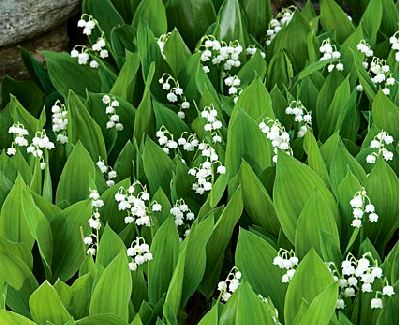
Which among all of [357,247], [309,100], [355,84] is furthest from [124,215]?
[355,84]

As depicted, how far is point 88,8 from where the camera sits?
9.77ft

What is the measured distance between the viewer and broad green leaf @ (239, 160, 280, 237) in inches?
82.2

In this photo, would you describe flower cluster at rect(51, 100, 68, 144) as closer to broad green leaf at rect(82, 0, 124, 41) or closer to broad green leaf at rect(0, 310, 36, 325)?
broad green leaf at rect(82, 0, 124, 41)

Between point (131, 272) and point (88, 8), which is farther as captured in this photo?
point (88, 8)

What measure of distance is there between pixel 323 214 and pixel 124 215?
20.1 inches

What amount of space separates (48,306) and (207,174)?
577mm

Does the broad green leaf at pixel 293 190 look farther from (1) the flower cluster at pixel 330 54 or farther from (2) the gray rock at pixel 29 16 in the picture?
(2) the gray rock at pixel 29 16

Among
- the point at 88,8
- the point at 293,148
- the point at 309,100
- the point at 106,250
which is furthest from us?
the point at 88,8

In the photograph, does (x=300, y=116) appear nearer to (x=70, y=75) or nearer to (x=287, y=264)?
(x=287, y=264)

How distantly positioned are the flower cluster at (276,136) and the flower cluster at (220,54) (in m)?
0.47

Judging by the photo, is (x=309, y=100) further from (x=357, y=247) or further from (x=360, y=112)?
(x=357, y=247)

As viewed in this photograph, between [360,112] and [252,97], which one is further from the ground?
[252,97]

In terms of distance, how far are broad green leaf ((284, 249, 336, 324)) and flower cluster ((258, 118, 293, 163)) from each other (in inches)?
18.2

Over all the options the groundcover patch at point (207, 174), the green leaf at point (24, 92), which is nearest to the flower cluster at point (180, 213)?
the groundcover patch at point (207, 174)
